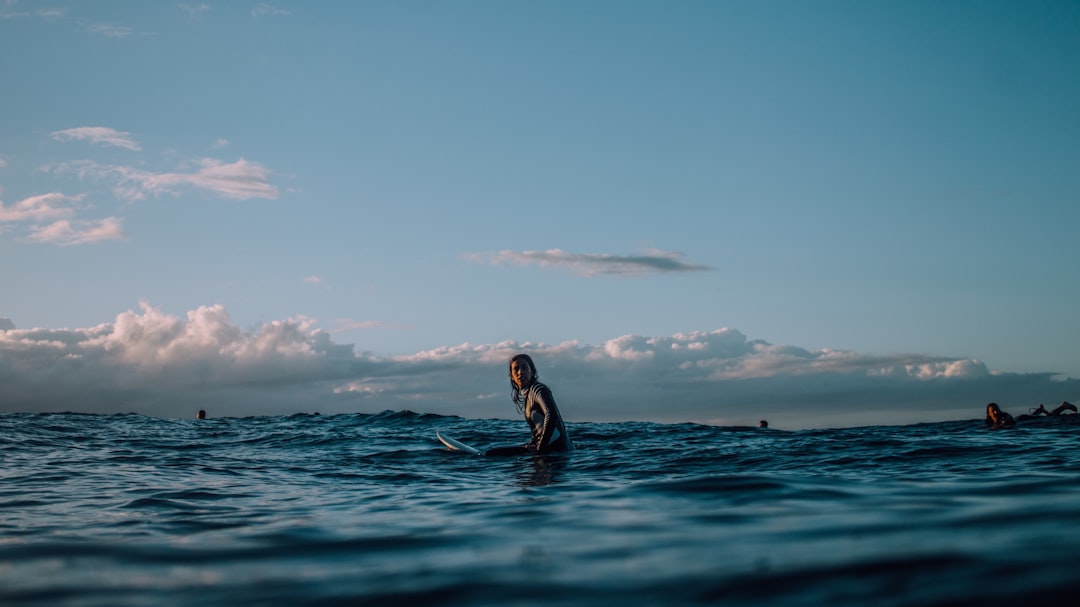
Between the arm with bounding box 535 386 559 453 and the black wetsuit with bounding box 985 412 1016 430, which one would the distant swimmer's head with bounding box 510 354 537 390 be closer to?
the arm with bounding box 535 386 559 453

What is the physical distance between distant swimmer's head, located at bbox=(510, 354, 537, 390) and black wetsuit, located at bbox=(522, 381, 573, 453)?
0.11m

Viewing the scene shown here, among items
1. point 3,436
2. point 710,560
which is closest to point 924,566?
point 710,560

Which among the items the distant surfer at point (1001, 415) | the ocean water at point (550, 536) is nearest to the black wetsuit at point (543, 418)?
the ocean water at point (550, 536)

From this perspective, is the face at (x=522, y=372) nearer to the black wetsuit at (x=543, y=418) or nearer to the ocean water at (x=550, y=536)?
the black wetsuit at (x=543, y=418)

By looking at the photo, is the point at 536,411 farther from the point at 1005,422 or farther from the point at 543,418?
the point at 1005,422

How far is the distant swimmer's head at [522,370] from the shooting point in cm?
1229

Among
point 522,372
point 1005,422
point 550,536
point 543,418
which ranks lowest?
point 1005,422

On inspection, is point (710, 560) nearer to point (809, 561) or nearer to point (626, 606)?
point (809, 561)

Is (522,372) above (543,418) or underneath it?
above

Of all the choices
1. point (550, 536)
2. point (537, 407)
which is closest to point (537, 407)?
point (537, 407)

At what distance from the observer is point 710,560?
3842 mm

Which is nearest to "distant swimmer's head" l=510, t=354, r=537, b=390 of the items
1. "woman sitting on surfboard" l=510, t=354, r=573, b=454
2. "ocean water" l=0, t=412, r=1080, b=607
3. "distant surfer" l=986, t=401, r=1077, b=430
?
"woman sitting on surfboard" l=510, t=354, r=573, b=454

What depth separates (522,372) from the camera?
12.3m

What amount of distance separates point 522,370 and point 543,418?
87 cm
